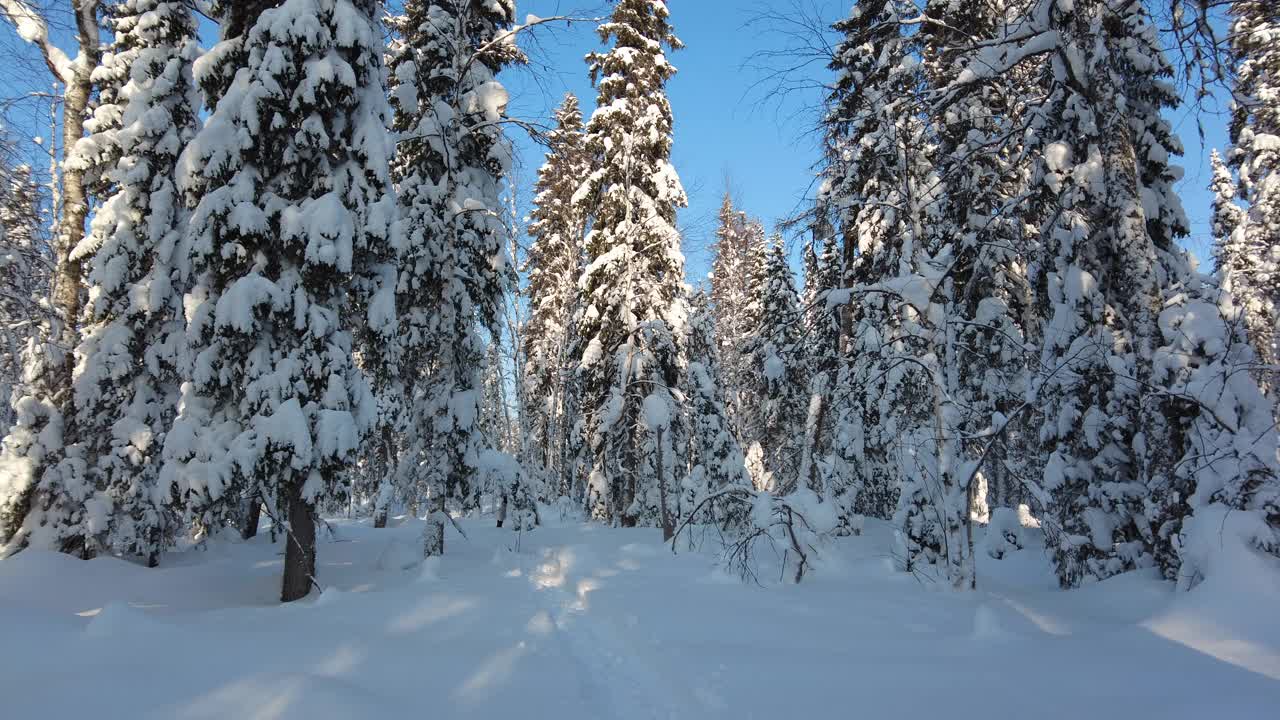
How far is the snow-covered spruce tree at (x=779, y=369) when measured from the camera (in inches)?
1007

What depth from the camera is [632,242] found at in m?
16.0

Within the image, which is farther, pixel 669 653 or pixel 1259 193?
pixel 1259 193

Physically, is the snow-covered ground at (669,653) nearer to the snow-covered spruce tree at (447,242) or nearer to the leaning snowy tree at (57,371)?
the leaning snowy tree at (57,371)

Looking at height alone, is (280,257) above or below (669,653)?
above

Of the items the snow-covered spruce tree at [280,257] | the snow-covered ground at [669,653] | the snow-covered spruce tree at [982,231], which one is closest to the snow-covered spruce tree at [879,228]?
the snow-covered spruce tree at [982,231]

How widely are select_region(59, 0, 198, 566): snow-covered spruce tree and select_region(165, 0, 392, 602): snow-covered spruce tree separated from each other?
395cm

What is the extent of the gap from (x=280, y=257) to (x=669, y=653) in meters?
6.93

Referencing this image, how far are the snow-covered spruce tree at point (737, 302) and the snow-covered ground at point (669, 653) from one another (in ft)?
75.7

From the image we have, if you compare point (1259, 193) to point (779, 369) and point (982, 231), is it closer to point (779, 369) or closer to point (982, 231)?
point (779, 369)

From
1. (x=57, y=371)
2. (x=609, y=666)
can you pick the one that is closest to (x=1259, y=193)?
(x=609, y=666)

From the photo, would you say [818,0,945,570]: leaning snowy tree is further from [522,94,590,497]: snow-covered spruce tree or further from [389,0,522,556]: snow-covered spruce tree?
[522,94,590,497]: snow-covered spruce tree

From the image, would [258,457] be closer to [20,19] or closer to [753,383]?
[20,19]

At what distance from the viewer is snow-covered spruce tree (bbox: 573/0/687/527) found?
15.8 m

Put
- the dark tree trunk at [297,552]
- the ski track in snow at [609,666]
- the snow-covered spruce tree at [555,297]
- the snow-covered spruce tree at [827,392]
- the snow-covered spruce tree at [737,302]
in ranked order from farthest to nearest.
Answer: the snow-covered spruce tree at [737,302] → the snow-covered spruce tree at [555,297] → the snow-covered spruce tree at [827,392] → the dark tree trunk at [297,552] → the ski track in snow at [609,666]
